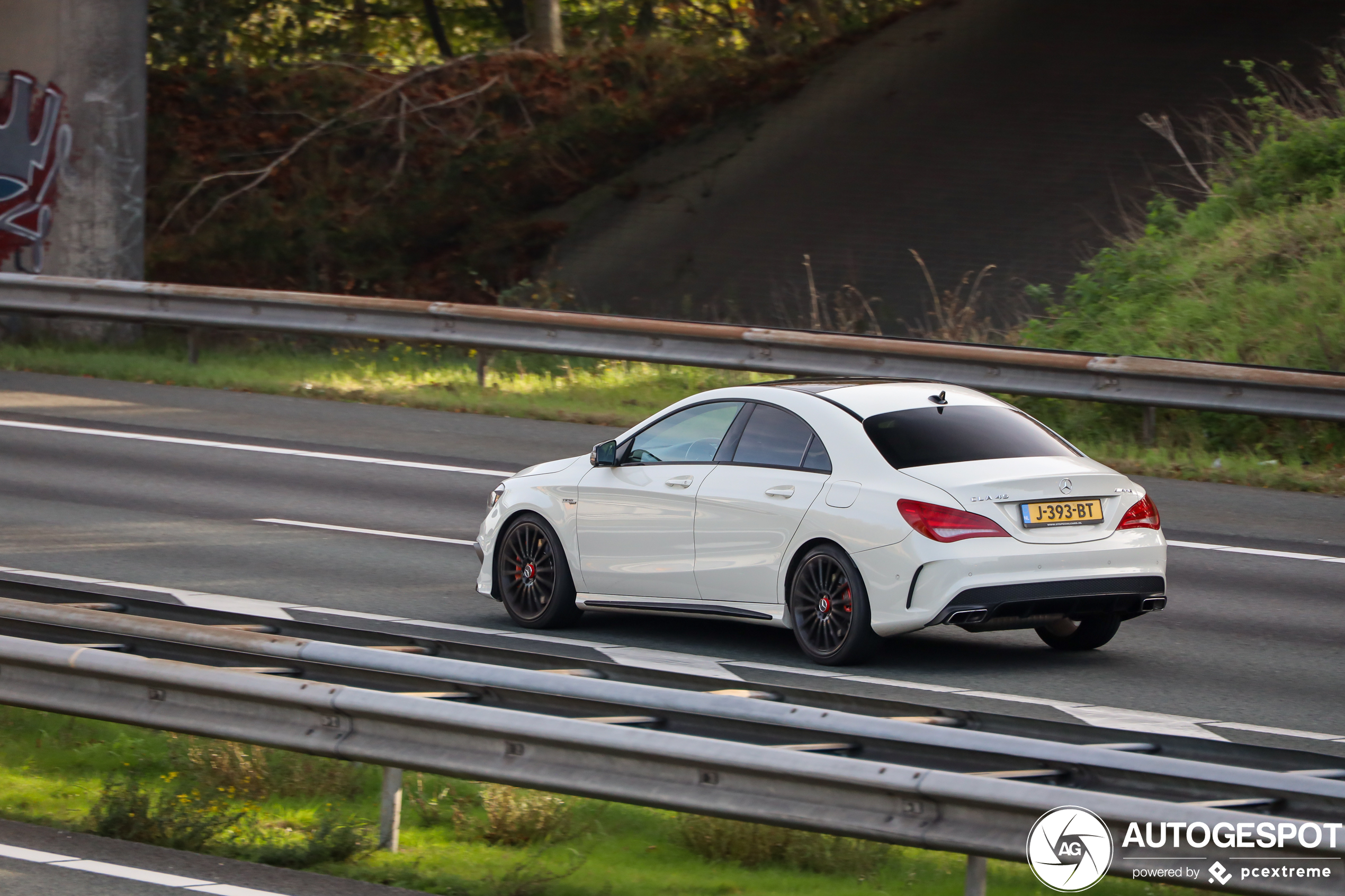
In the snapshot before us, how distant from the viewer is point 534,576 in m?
10.7

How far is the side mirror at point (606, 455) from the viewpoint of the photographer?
1033 cm

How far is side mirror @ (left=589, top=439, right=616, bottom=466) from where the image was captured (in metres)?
10.3

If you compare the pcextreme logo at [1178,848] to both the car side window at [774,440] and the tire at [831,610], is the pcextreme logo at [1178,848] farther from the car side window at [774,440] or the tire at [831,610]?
the car side window at [774,440]

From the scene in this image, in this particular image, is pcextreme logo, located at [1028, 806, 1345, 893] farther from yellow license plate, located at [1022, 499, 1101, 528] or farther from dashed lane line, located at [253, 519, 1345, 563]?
dashed lane line, located at [253, 519, 1345, 563]

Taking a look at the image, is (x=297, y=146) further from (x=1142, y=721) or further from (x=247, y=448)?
(x=1142, y=721)

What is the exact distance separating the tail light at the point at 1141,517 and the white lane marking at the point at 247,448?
22.4 ft

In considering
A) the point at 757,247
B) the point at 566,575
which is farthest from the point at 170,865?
the point at 757,247

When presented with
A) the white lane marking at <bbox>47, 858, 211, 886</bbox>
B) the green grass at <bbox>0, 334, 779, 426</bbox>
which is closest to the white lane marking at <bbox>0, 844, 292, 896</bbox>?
the white lane marking at <bbox>47, 858, 211, 886</bbox>

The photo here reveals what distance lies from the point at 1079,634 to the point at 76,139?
17.0 metres

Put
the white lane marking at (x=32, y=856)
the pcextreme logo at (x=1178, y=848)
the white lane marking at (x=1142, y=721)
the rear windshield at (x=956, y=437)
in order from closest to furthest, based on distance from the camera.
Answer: the pcextreme logo at (x=1178, y=848), the white lane marking at (x=32, y=856), the white lane marking at (x=1142, y=721), the rear windshield at (x=956, y=437)

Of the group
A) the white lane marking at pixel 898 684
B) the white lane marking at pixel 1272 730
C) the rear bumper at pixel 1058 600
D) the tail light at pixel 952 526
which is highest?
the tail light at pixel 952 526

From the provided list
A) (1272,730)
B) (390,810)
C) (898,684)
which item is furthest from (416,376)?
(390,810)

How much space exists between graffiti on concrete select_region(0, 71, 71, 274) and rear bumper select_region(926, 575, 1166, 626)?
17443 mm

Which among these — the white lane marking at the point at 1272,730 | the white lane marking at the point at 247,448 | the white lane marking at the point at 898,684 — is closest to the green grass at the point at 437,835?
the white lane marking at the point at 898,684
